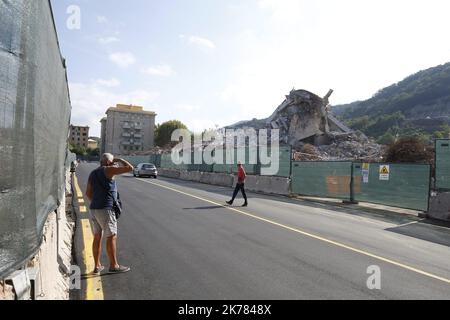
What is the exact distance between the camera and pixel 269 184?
23.2 m

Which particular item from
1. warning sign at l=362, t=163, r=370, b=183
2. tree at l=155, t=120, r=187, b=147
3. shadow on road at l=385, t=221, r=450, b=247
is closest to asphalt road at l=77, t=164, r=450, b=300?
shadow on road at l=385, t=221, r=450, b=247

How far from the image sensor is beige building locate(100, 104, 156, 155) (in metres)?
145

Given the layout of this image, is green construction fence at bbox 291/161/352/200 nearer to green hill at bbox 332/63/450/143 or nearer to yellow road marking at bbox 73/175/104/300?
yellow road marking at bbox 73/175/104/300

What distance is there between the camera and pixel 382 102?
188000 mm

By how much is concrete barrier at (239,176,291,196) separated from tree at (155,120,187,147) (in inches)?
4591

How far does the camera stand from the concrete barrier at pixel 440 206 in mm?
13530

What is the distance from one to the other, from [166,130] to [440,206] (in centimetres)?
13167

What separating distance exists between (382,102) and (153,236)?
19655cm

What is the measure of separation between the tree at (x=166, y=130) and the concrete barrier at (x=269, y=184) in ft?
383

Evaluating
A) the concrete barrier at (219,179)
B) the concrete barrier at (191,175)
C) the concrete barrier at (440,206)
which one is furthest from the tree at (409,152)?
the concrete barrier at (191,175)

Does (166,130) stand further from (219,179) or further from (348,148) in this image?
(219,179)

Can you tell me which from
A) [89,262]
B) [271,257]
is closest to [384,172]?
[271,257]

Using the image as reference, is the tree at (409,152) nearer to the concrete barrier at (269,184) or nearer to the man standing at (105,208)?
the concrete barrier at (269,184)
